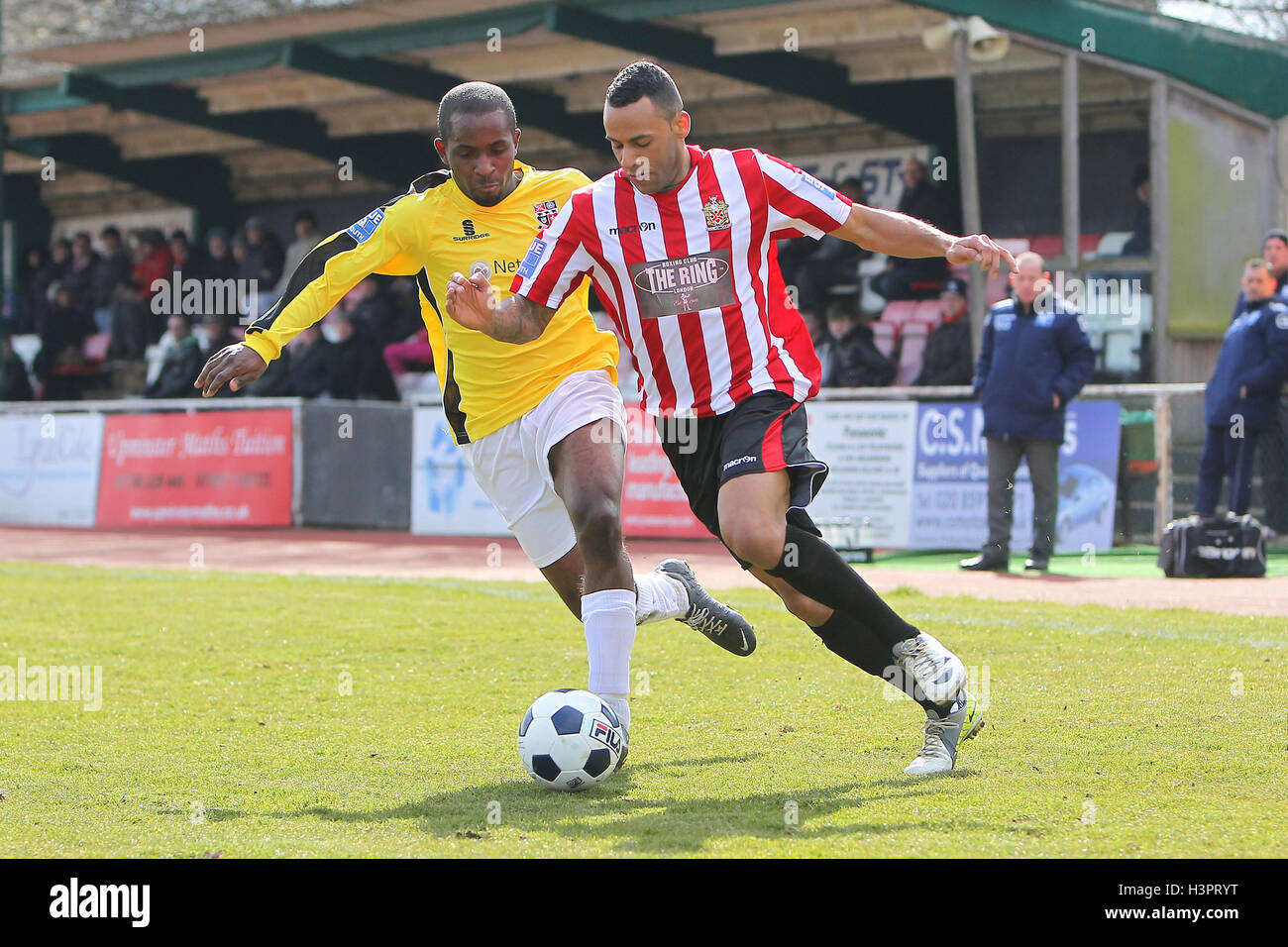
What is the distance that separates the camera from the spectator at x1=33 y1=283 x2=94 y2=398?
2461cm

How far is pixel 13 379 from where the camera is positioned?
81.0 feet

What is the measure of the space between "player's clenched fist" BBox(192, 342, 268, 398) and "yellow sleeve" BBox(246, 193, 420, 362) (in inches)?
2.8

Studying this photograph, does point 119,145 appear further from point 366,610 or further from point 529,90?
point 366,610

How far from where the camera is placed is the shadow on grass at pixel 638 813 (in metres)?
4.07

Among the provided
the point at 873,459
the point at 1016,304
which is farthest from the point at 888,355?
the point at 1016,304

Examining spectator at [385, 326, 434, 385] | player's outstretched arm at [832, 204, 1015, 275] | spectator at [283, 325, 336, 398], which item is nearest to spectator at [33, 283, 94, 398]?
spectator at [385, 326, 434, 385]

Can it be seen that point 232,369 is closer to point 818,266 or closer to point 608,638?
point 608,638

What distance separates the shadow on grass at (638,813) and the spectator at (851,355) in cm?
1164

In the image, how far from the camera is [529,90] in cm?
2123

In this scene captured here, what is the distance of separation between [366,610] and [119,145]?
1911cm

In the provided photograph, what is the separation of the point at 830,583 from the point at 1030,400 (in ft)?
24.3

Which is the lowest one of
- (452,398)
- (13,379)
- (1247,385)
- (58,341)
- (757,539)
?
(757,539)

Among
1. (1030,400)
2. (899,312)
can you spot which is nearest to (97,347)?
(899,312)

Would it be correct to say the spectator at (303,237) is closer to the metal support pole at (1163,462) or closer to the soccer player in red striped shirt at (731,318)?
the metal support pole at (1163,462)
